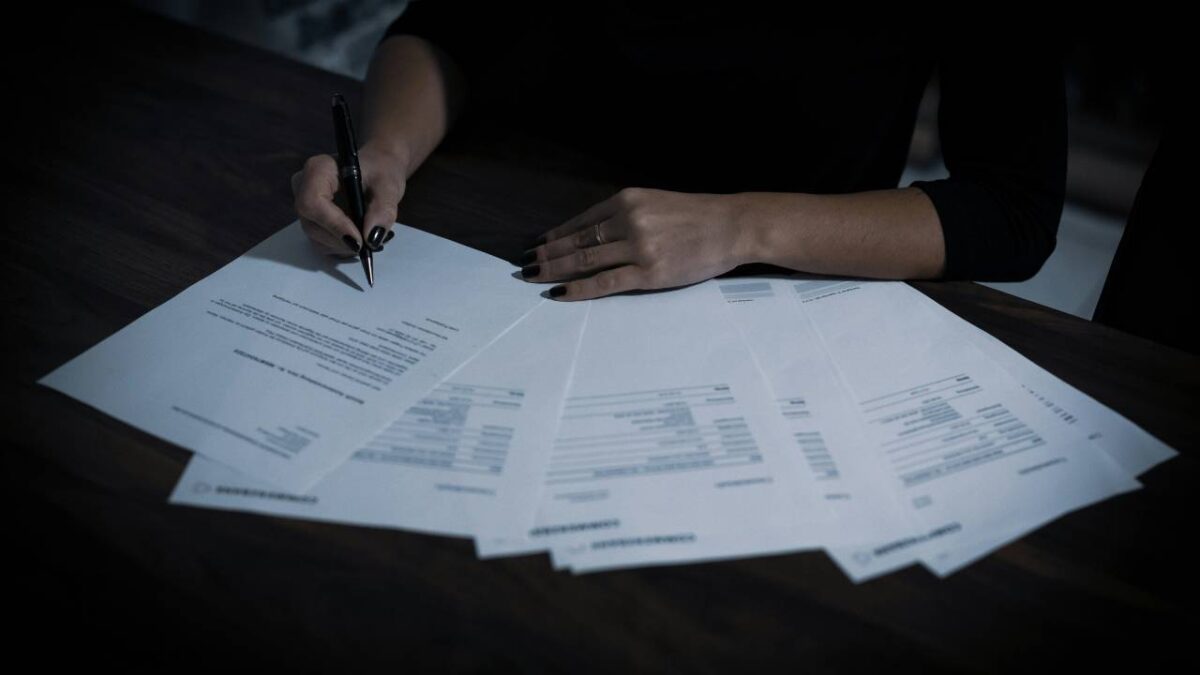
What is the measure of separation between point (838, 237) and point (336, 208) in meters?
0.53

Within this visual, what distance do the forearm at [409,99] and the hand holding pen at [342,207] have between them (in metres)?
0.06

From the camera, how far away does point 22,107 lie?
1.16 m

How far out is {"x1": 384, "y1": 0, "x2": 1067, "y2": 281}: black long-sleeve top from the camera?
983 mm

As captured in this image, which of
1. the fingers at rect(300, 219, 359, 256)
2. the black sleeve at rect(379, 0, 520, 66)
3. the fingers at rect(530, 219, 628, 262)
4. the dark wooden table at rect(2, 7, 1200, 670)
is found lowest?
the dark wooden table at rect(2, 7, 1200, 670)

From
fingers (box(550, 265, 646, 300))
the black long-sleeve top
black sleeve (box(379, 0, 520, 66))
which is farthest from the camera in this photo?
black sleeve (box(379, 0, 520, 66))

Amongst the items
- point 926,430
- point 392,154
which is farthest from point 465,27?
point 926,430

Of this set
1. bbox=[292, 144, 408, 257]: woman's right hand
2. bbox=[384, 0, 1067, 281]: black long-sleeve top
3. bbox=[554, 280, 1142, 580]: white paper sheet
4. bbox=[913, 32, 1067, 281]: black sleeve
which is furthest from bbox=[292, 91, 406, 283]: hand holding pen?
bbox=[913, 32, 1067, 281]: black sleeve

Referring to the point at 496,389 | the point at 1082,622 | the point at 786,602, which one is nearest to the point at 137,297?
the point at 496,389

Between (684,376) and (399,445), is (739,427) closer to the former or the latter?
(684,376)

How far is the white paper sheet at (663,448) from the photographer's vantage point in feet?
2.14

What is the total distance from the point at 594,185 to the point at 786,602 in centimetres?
63

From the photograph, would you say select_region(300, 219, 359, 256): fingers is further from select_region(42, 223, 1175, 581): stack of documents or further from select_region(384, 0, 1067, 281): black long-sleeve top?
select_region(384, 0, 1067, 281): black long-sleeve top

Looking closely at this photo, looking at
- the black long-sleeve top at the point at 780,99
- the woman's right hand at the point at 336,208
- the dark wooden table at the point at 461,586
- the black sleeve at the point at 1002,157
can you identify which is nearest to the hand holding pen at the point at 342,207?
the woman's right hand at the point at 336,208

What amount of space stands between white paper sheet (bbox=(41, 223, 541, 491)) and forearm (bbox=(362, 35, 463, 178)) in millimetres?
192
